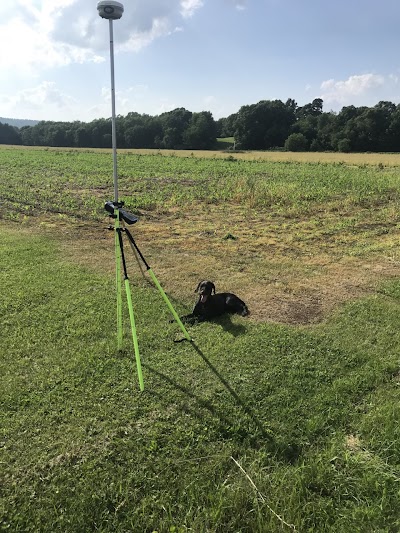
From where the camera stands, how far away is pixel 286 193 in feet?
57.1

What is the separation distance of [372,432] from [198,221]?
1000 cm

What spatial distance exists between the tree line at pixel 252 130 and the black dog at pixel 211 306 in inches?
2460

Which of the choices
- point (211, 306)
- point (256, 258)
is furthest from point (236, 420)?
point (256, 258)

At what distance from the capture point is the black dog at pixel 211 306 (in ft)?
18.6

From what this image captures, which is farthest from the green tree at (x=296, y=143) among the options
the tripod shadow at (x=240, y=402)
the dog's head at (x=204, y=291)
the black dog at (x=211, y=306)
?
the tripod shadow at (x=240, y=402)

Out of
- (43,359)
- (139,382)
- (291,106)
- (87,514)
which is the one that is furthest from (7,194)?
(291,106)

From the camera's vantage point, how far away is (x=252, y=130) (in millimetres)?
74375

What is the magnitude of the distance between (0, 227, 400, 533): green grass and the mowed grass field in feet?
0.05

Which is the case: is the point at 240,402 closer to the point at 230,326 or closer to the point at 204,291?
the point at 230,326

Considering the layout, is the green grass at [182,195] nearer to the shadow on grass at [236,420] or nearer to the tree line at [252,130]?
the shadow on grass at [236,420]

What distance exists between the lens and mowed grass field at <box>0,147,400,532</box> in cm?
286

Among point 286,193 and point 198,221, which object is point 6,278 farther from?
point 286,193

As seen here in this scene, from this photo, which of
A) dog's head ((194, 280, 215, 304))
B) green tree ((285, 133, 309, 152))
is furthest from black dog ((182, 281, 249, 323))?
green tree ((285, 133, 309, 152))

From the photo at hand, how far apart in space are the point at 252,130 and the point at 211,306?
74.2 meters
